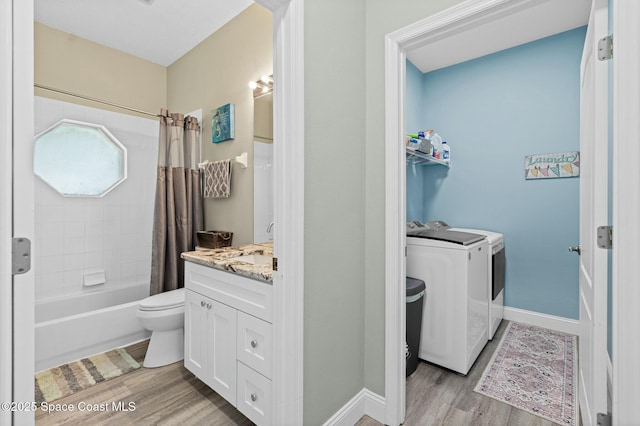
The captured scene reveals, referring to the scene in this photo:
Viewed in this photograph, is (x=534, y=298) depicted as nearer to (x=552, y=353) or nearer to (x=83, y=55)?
(x=552, y=353)

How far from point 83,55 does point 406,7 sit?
124 inches

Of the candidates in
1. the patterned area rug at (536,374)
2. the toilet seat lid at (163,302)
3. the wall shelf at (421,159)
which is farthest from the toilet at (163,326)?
the wall shelf at (421,159)

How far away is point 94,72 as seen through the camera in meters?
3.00

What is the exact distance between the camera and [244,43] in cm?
266

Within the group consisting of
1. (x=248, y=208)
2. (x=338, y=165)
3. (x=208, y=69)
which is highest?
(x=208, y=69)

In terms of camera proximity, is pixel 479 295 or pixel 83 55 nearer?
pixel 479 295

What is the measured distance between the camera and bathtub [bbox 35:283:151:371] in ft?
7.01

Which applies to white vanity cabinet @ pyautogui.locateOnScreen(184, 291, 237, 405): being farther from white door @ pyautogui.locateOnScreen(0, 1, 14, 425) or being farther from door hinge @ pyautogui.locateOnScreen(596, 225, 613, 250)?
door hinge @ pyautogui.locateOnScreen(596, 225, 613, 250)

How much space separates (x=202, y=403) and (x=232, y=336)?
22.4 inches

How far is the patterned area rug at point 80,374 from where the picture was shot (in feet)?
6.17

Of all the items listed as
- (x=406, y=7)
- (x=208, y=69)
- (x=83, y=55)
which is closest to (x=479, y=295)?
(x=406, y=7)

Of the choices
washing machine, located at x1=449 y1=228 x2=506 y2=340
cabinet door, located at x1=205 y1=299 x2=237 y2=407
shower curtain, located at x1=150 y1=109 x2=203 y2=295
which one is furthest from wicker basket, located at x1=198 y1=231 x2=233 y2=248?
washing machine, located at x1=449 y1=228 x2=506 y2=340

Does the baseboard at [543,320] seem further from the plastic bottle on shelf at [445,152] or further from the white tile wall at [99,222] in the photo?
the white tile wall at [99,222]

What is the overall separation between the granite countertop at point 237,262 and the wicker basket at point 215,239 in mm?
610
